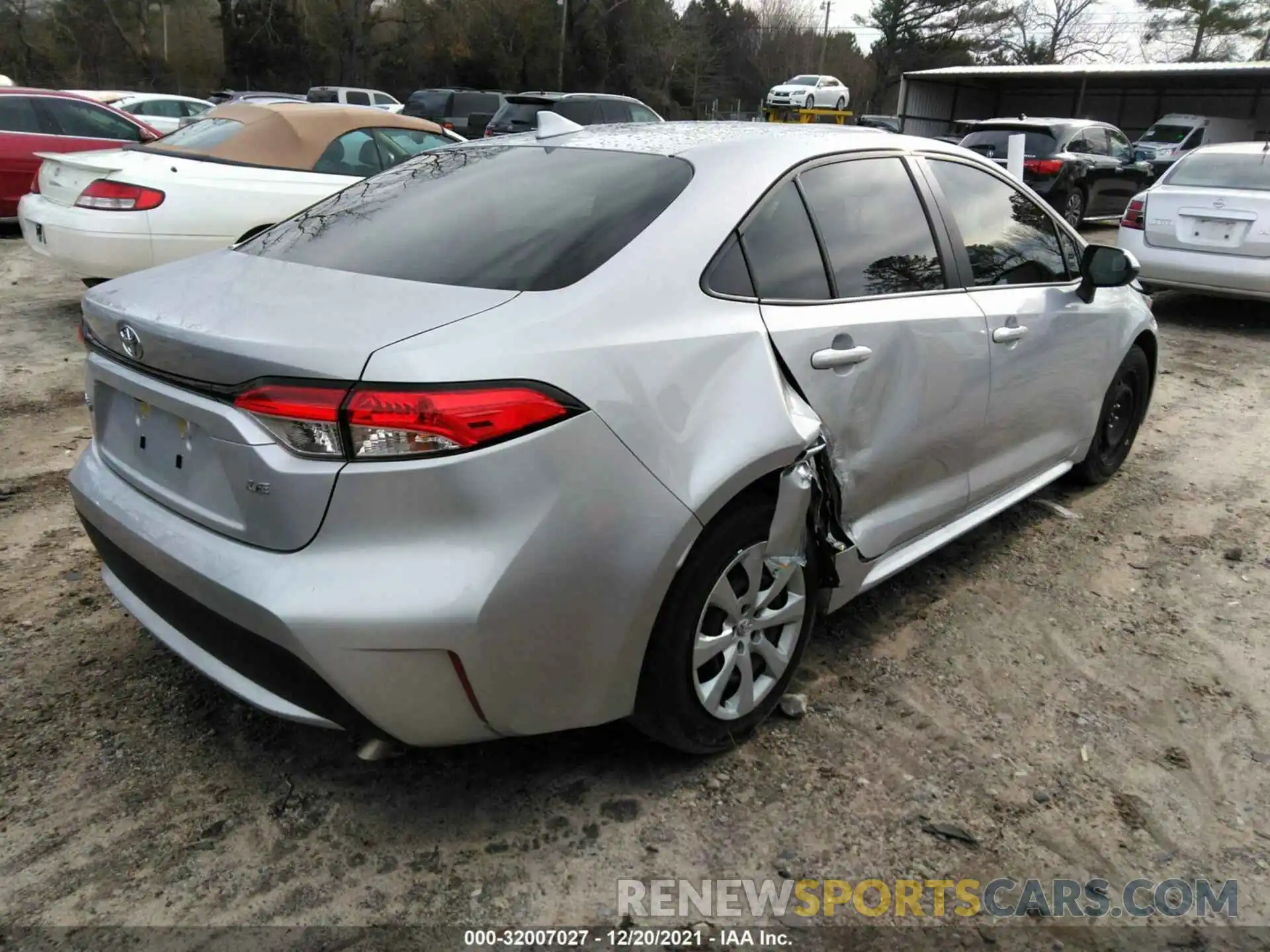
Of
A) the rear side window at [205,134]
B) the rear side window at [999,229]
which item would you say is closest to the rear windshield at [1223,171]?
the rear side window at [999,229]

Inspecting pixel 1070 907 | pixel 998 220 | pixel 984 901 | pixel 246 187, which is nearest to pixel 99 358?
pixel 984 901

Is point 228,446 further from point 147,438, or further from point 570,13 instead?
point 570,13

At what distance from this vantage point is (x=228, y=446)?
201 centimetres

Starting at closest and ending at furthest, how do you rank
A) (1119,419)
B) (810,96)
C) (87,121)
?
(1119,419), (87,121), (810,96)

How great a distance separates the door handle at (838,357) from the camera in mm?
2576

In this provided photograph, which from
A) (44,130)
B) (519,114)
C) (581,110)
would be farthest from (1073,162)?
(44,130)

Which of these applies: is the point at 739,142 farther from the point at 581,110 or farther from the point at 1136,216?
the point at 581,110

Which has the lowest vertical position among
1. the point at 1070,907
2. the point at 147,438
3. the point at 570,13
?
the point at 1070,907

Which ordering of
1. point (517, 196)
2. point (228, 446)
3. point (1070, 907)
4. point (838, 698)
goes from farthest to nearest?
point (838, 698) → point (517, 196) → point (1070, 907) → point (228, 446)

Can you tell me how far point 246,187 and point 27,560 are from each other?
12.4ft

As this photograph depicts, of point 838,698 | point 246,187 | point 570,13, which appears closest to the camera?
point 838,698

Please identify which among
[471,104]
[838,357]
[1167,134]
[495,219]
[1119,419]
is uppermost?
[471,104]

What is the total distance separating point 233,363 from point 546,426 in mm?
668

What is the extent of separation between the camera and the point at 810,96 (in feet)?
102
